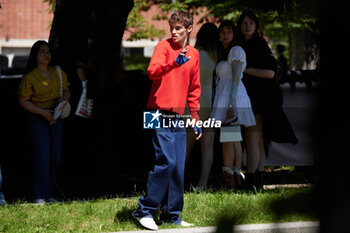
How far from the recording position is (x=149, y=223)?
4.52m

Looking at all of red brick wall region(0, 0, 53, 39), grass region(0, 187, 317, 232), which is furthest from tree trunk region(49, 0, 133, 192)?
red brick wall region(0, 0, 53, 39)

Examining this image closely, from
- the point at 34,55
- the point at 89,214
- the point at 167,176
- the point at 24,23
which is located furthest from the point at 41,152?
the point at 24,23

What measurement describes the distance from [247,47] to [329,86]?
5.42 m

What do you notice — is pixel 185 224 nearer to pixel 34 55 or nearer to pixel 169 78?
pixel 169 78

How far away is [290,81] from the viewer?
678cm

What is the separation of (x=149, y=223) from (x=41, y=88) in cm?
204

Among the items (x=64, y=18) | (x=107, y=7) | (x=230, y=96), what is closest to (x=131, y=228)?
(x=230, y=96)

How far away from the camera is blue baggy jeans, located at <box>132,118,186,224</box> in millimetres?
4523

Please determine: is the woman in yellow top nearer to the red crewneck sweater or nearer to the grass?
the grass

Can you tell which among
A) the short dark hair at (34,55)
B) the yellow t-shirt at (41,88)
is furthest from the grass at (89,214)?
the short dark hair at (34,55)

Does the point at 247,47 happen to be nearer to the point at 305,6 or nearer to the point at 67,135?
the point at 67,135

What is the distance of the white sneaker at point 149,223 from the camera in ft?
14.8

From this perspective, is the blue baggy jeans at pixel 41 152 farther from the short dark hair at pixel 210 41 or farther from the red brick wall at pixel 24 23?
the red brick wall at pixel 24 23

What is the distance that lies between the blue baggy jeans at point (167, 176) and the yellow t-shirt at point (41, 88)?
5.68 feet
